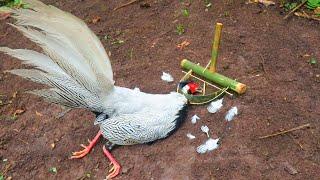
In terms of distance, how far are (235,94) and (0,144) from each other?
254 centimetres

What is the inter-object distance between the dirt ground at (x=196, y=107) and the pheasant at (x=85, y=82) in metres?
0.24

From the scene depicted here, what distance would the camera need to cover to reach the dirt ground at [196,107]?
3863 mm

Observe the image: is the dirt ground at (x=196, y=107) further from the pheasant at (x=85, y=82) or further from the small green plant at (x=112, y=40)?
the pheasant at (x=85, y=82)

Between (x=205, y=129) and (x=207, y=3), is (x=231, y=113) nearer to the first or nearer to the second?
(x=205, y=129)

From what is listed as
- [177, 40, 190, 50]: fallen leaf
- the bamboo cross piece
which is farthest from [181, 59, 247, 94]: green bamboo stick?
[177, 40, 190, 50]: fallen leaf

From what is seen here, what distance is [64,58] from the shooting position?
12.0 ft

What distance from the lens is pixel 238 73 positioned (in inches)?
184

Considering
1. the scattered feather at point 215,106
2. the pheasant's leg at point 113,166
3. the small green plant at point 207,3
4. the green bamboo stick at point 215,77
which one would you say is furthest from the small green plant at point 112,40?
the pheasant's leg at point 113,166

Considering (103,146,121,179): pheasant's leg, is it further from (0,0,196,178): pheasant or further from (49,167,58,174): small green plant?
(49,167,58,174): small green plant

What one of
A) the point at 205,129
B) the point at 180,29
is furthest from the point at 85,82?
the point at 180,29

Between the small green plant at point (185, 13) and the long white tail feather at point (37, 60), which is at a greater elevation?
the long white tail feather at point (37, 60)

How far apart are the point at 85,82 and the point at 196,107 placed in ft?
4.03

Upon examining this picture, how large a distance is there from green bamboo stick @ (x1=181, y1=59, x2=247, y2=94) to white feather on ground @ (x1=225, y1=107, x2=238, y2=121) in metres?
0.20

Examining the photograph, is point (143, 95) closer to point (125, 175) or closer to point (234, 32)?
point (125, 175)
